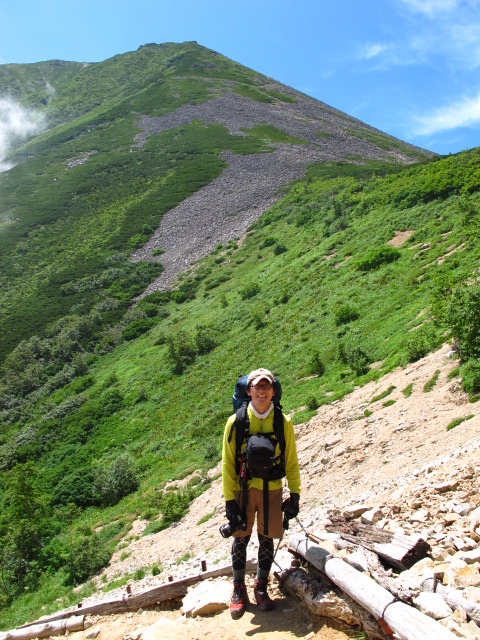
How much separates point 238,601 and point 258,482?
144 cm

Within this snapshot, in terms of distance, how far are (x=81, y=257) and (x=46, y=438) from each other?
34513 millimetres

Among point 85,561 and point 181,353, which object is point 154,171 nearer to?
point 181,353

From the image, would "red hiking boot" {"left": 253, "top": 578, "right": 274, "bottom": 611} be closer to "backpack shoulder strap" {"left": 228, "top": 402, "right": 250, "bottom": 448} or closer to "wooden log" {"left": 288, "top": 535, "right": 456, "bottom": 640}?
"wooden log" {"left": 288, "top": 535, "right": 456, "bottom": 640}

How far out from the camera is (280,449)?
5305mm

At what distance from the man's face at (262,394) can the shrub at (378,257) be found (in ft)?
67.4

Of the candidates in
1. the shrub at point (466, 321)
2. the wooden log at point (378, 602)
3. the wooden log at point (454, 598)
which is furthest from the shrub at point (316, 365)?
the wooden log at point (454, 598)

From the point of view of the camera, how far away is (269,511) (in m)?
5.47

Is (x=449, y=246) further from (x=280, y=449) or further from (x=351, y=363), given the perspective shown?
(x=280, y=449)

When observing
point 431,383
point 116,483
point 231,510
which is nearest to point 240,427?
point 231,510

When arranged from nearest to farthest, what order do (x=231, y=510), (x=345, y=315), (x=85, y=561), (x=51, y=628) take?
(x=231, y=510) < (x=51, y=628) < (x=85, y=561) < (x=345, y=315)

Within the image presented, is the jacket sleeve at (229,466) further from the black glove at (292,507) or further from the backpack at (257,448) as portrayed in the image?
the black glove at (292,507)

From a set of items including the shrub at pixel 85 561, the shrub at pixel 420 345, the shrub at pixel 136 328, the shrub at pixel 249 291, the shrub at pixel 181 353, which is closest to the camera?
the shrub at pixel 85 561

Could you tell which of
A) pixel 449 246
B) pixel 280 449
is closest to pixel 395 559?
pixel 280 449

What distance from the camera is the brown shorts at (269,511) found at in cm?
547
